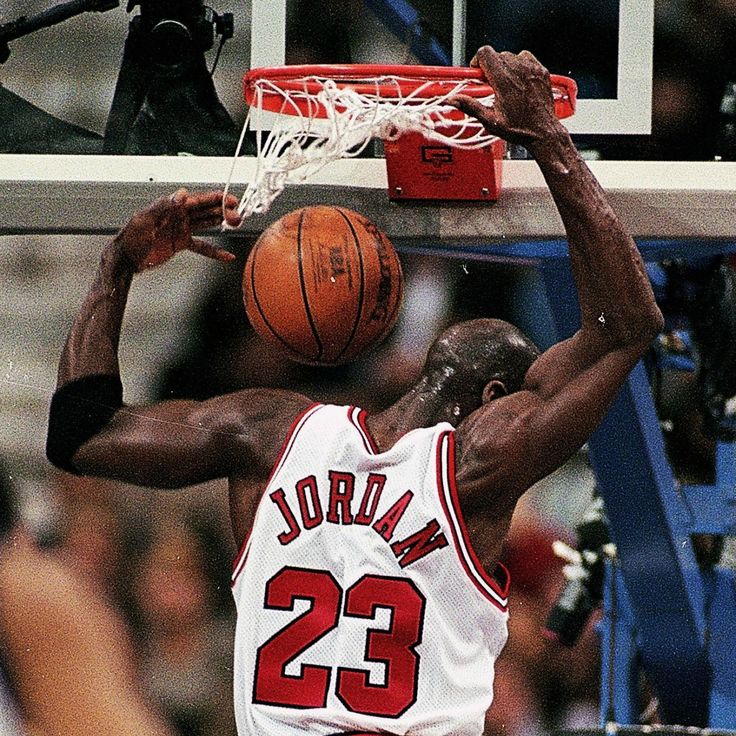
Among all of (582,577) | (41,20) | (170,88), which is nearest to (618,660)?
(582,577)

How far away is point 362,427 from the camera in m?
2.67

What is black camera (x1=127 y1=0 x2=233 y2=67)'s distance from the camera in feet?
10.9

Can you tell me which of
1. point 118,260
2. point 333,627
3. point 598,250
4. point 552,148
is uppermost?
point 552,148

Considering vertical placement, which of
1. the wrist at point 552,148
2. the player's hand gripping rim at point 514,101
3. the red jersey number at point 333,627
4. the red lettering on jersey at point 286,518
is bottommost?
the red jersey number at point 333,627

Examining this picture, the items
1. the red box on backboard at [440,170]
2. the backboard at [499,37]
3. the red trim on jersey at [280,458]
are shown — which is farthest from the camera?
the backboard at [499,37]

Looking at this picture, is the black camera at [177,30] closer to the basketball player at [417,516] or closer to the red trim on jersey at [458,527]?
the basketball player at [417,516]

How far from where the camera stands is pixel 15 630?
3.56 meters

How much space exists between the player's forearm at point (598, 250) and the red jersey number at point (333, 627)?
0.63 metres

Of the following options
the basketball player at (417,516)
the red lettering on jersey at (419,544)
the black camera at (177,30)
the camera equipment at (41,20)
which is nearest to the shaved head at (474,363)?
the basketball player at (417,516)

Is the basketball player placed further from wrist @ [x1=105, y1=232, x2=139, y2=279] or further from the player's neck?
wrist @ [x1=105, y1=232, x2=139, y2=279]

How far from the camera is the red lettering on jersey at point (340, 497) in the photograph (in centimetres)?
262

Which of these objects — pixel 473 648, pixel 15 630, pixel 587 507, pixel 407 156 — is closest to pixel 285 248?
pixel 407 156

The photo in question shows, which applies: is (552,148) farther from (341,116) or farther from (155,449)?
(155,449)

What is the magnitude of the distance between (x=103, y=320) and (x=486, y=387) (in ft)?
2.74
